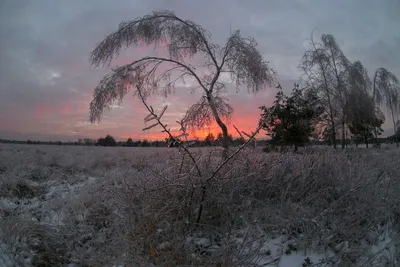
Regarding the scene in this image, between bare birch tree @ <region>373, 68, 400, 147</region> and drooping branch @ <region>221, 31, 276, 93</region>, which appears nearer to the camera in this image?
drooping branch @ <region>221, 31, 276, 93</region>

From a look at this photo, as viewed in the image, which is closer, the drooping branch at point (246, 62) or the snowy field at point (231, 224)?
the snowy field at point (231, 224)

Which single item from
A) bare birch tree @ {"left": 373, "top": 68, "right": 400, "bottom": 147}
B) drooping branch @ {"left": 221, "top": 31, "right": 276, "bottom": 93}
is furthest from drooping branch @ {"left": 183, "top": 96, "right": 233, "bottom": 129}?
bare birch tree @ {"left": 373, "top": 68, "right": 400, "bottom": 147}

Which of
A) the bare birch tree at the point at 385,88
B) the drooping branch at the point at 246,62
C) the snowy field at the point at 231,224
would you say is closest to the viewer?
the snowy field at the point at 231,224

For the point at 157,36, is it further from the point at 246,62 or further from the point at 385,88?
the point at 385,88

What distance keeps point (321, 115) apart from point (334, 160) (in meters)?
13.0

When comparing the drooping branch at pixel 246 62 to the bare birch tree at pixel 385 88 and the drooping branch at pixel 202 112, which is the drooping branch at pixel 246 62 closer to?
the drooping branch at pixel 202 112

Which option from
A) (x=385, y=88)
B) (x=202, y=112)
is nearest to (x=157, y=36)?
(x=202, y=112)

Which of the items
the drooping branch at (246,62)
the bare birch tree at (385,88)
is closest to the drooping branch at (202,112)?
the drooping branch at (246,62)

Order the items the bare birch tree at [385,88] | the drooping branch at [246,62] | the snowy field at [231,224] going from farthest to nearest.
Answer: the bare birch tree at [385,88] → the drooping branch at [246,62] → the snowy field at [231,224]

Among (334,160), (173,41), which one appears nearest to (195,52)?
(173,41)

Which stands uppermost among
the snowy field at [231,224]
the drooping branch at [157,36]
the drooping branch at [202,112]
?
the drooping branch at [157,36]

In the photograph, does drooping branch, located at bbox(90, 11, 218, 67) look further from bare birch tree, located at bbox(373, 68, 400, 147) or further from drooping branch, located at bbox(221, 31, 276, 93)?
bare birch tree, located at bbox(373, 68, 400, 147)

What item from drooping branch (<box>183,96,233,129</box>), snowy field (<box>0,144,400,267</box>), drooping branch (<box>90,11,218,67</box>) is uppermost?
drooping branch (<box>90,11,218,67</box>)

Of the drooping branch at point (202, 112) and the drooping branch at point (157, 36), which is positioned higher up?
the drooping branch at point (157, 36)
